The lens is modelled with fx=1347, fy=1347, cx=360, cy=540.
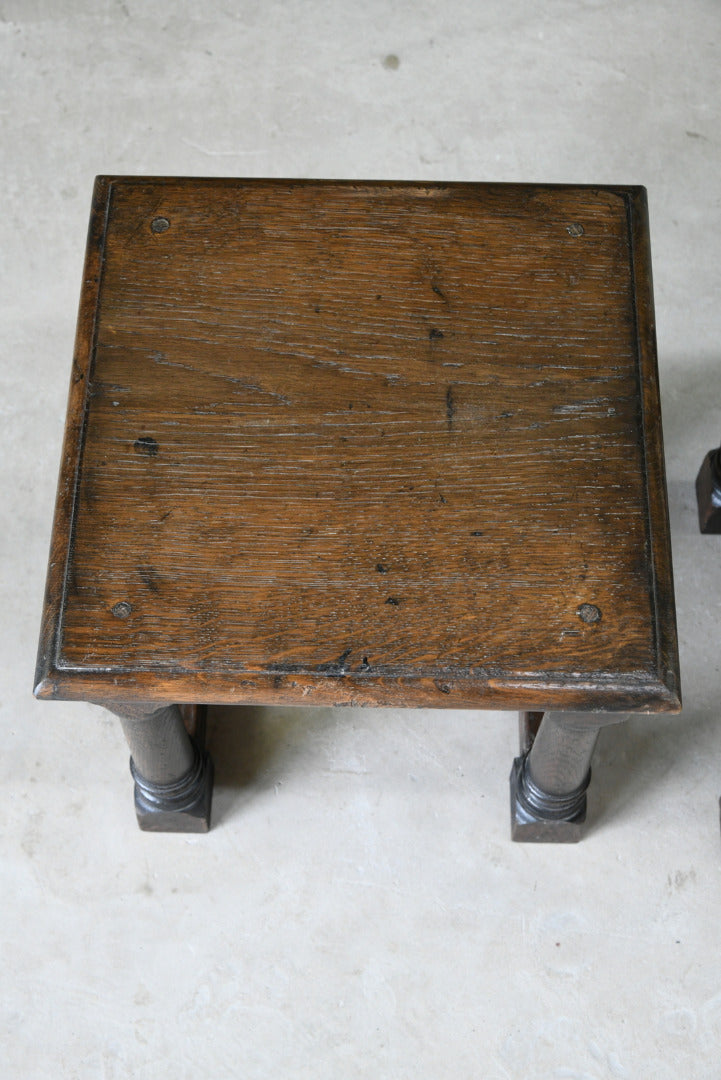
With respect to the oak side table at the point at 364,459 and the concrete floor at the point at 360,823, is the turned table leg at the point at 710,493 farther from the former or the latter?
the oak side table at the point at 364,459

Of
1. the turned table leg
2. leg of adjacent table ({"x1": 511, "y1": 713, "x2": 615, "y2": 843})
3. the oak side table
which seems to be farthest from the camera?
the turned table leg

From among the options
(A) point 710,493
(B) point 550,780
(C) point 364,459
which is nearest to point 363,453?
(C) point 364,459

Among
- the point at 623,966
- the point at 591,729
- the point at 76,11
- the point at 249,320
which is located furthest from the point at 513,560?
the point at 76,11

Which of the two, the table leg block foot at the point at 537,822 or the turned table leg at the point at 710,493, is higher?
the turned table leg at the point at 710,493

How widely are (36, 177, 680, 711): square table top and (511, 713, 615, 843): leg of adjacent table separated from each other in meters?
0.32

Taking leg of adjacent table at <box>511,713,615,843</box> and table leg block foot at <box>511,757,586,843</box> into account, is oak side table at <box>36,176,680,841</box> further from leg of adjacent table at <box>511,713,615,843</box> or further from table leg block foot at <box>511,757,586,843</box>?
table leg block foot at <box>511,757,586,843</box>

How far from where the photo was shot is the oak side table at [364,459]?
1.65 metres

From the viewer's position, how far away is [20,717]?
90.7 inches

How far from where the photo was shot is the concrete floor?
2.06m

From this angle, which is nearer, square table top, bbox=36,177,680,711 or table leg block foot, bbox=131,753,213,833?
square table top, bbox=36,177,680,711

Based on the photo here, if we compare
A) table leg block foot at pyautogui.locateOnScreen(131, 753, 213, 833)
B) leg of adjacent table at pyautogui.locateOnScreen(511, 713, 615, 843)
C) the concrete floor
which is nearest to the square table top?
leg of adjacent table at pyautogui.locateOnScreen(511, 713, 615, 843)

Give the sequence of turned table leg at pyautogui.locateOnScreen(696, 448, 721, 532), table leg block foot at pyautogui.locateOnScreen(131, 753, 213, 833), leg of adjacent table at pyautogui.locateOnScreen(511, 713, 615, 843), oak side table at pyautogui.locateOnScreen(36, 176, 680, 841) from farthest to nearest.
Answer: turned table leg at pyautogui.locateOnScreen(696, 448, 721, 532) < table leg block foot at pyautogui.locateOnScreen(131, 753, 213, 833) < leg of adjacent table at pyautogui.locateOnScreen(511, 713, 615, 843) < oak side table at pyautogui.locateOnScreen(36, 176, 680, 841)

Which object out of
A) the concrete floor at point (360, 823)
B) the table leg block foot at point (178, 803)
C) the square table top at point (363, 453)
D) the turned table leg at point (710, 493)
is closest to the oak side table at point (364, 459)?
the square table top at point (363, 453)

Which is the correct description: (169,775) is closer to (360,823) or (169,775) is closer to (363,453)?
(360,823)
